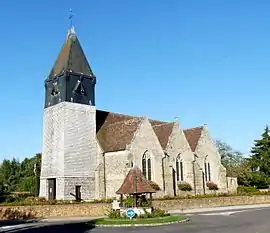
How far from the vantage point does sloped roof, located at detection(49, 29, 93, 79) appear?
46094 millimetres

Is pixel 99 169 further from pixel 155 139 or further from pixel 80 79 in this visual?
pixel 80 79

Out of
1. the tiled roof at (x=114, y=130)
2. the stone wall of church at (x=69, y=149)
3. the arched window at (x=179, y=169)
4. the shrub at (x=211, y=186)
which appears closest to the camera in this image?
the stone wall of church at (x=69, y=149)

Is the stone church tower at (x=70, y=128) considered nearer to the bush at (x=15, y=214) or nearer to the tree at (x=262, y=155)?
the bush at (x=15, y=214)

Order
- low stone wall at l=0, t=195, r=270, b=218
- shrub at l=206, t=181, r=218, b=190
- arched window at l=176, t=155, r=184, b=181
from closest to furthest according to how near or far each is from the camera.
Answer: low stone wall at l=0, t=195, r=270, b=218 < arched window at l=176, t=155, r=184, b=181 < shrub at l=206, t=181, r=218, b=190

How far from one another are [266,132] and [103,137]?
3325 centimetres

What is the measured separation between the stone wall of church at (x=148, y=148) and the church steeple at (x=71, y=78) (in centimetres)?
707

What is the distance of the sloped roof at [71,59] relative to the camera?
151 feet

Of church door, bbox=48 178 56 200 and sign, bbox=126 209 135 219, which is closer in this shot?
sign, bbox=126 209 135 219

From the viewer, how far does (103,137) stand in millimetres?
47469

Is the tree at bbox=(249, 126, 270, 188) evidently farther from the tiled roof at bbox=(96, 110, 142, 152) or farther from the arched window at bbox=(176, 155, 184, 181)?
the tiled roof at bbox=(96, 110, 142, 152)

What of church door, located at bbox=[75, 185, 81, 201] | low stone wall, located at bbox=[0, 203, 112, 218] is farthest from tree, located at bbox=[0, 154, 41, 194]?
low stone wall, located at bbox=[0, 203, 112, 218]

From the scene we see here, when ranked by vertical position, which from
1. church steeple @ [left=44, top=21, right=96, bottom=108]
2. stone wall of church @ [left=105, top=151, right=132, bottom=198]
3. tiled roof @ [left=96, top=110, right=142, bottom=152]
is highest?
church steeple @ [left=44, top=21, right=96, bottom=108]

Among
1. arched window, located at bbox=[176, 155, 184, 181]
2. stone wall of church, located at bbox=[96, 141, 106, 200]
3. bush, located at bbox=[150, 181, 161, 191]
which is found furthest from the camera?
arched window, located at bbox=[176, 155, 184, 181]

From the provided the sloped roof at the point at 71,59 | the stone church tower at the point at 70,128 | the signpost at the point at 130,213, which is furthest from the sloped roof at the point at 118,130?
the signpost at the point at 130,213
